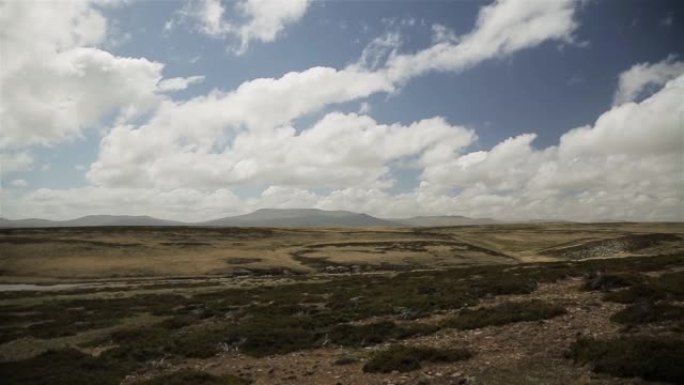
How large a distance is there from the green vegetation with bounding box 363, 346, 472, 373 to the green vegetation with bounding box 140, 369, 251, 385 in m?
4.97

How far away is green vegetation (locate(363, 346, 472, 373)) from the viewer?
1847 centimetres

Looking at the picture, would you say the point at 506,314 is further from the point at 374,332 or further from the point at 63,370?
the point at 63,370

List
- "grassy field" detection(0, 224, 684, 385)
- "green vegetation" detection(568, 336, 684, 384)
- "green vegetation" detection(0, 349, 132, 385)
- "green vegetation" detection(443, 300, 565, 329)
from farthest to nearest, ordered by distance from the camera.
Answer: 1. "green vegetation" detection(443, 300, 565, 329)
2. "green vegetation" detection(0, 349, 132, 385)
3. "grassy field" detection(0, 224, 684, 385)
4. "green vegetation" detection(568, 336, 684, 384)

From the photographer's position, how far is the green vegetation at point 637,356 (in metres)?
14.6

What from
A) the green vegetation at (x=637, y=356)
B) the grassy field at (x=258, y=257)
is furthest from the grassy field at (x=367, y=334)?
the grassy field at (x=258, y=257)

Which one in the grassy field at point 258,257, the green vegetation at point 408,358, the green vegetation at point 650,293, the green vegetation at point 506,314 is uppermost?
the green vegetation at point 650,293

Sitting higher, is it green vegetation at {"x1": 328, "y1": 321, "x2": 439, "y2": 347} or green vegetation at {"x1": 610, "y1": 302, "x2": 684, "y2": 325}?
green vegetation at {"x1": 610, "y1": 302, "x2": 684, "y2": 325}

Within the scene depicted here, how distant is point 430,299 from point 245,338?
13366 millimetres

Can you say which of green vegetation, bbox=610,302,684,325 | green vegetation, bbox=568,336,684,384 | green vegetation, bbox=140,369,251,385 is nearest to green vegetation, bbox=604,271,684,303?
green vegetation, bbox=610,302,684,325

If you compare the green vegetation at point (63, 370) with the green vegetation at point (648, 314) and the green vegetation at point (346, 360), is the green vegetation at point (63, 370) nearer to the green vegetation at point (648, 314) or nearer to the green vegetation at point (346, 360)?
the green vegetation at point (346, 360)

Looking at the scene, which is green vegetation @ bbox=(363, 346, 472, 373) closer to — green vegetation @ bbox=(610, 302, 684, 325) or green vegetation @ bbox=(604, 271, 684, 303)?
green vegetation @ bbox=(610, 302, 684, 325)

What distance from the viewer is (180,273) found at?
81.9m

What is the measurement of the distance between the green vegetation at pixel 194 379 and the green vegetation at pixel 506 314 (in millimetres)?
11241

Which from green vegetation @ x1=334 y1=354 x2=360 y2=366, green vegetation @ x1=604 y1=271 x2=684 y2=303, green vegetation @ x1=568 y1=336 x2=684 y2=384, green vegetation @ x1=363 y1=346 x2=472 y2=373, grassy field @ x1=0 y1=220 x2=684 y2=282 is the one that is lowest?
grassy field @ x1=0 y1=220 x2=684 y2=282
